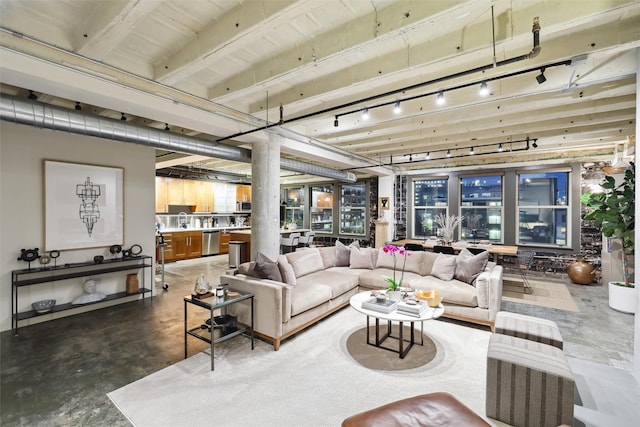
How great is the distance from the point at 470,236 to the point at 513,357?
6444 millimetres

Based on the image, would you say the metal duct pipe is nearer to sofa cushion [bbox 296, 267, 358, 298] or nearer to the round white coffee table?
sofa cushion [bbox 296, 267, 358, 298]

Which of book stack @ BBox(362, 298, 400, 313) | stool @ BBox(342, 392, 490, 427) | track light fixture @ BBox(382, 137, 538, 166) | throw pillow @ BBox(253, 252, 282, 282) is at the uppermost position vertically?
track light fixture @ BBox(382, 137, 538, 166)

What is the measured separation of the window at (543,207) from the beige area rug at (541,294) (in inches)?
56.4

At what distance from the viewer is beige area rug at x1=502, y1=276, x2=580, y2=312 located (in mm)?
4516

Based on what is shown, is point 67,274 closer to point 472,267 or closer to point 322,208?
point 472,267

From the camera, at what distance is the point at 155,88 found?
10.3 feet

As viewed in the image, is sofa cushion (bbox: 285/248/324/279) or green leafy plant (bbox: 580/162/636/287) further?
sofa cushion (bbox: 285/248/324/279)

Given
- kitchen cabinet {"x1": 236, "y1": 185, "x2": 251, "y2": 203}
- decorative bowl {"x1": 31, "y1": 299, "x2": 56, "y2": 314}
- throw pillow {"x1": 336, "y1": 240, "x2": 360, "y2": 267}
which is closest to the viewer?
decorative bowl {"x1": 31, "y1": 299, "x2": 56, "y2": 314}

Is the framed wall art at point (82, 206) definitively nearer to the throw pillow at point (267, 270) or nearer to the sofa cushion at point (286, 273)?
the throw pillow at point (267, 270)

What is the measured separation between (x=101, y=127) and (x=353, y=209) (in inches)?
288

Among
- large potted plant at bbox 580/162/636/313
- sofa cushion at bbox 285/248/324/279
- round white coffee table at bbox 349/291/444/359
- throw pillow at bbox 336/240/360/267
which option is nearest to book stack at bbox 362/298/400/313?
round white coffee table at bbox 349/291/444/359

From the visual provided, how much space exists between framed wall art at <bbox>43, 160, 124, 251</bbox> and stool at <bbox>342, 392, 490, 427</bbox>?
14.7 ft

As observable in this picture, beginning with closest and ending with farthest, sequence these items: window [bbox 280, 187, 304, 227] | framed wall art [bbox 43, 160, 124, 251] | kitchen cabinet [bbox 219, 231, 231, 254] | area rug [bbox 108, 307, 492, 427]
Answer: area rug [bbox 108, 307, 492, 427] < framed wall art [bbox 43, 160, 124, 251] < kitchen cabinet [bbox 219, 231, 231, 254] < window [bbox 280, 187, 304, 227]

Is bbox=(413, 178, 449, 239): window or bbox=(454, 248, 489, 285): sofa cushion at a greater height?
bbox=(413, 178, 449, 239): window
